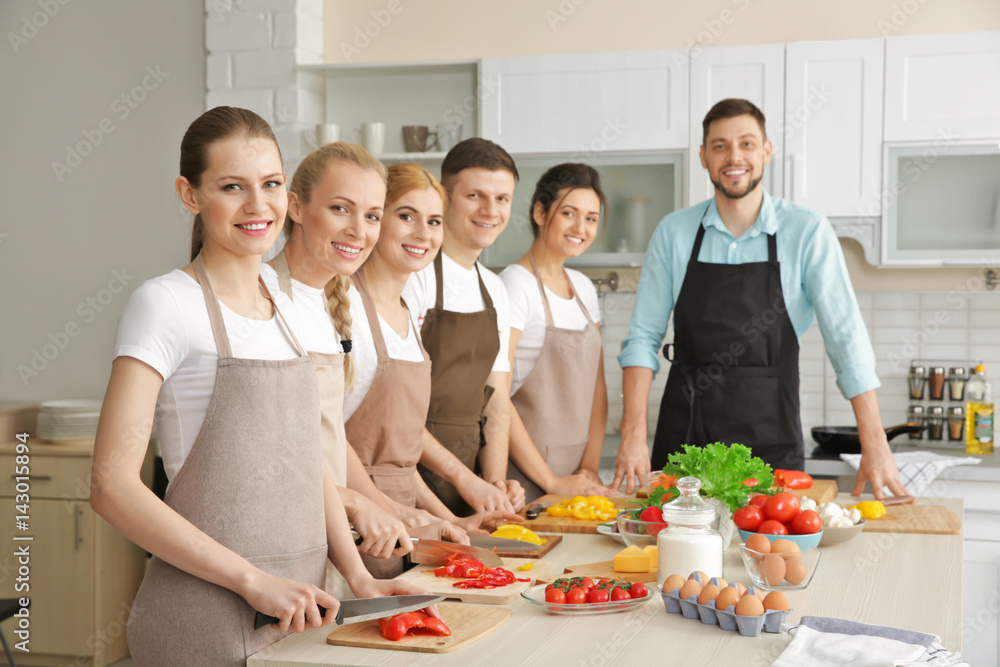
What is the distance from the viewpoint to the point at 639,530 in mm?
1775

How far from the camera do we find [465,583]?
60.1 inches

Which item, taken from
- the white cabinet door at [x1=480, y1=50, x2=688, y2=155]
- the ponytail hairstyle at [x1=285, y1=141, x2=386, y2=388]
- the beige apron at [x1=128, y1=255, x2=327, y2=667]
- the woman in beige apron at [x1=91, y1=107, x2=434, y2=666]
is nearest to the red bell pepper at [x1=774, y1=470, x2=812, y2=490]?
the ponytail hairstyle at [x1=285, y1=141, x2=386, y2=388]

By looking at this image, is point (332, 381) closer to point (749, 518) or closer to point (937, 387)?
point (749, 518)

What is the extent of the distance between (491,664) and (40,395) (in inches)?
146

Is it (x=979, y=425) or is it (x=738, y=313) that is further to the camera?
(x=979, y=425)

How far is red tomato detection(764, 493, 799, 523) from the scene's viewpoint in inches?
68.0

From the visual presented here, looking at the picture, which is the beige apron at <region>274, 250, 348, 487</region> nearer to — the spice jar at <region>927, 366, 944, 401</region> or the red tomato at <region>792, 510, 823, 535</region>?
the red tomato at <region>792, 510, 823, 535</region>

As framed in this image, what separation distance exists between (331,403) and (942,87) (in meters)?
2.59

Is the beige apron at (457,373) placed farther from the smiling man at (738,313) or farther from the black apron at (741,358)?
the black apron at (741,358)

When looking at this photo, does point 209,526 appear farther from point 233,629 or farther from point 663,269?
point 663,269

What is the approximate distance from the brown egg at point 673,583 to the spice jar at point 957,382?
2.63m

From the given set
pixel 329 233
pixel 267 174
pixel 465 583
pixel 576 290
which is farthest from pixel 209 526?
pixel 576 290

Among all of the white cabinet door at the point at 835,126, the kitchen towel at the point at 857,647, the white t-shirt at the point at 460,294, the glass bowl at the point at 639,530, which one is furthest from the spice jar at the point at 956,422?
the kitchen towel at the point at 857,647

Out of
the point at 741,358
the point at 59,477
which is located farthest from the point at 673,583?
the point at 59,477
